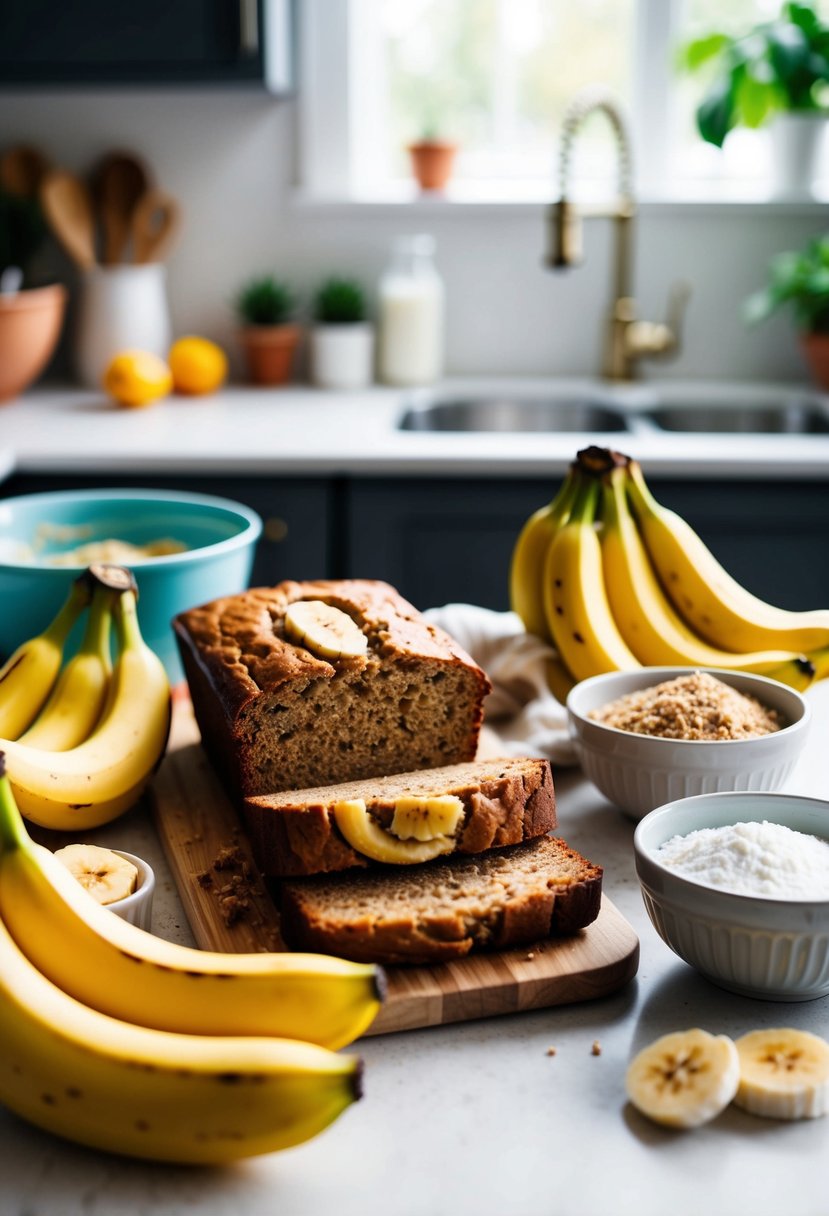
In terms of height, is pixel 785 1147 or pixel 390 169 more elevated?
pixel 390 169

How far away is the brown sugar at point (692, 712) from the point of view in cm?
116

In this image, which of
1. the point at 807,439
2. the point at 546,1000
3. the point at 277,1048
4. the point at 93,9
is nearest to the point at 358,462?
the point at 807,439

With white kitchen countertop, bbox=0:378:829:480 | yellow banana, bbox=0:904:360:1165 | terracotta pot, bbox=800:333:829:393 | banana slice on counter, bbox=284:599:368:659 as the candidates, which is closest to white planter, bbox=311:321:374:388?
white kitchen countertop, bbox=0:378:829:480

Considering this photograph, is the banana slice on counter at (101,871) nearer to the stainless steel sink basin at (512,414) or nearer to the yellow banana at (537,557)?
the yellow banana at (537,557)

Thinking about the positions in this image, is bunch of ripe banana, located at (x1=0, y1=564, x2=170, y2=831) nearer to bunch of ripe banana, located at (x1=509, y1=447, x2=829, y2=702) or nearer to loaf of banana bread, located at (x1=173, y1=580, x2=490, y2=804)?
loaf of banana bread, located at (x1=173, y1=580, x2=490, y2=804)

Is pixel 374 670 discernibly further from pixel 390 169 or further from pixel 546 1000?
pixel 390 169

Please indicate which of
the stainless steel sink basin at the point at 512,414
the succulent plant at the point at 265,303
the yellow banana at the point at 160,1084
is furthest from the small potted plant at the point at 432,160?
the yellow banana at the point at 160,1084

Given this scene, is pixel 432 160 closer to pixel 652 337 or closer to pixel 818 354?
pixel 652 337

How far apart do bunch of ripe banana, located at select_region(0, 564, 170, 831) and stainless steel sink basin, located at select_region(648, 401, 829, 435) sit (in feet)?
6.80

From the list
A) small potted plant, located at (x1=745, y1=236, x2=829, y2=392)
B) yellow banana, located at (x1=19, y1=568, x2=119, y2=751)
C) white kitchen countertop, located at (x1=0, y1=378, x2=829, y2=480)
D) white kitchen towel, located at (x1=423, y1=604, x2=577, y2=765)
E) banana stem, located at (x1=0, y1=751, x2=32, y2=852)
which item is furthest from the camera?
small potted plant, located at (x1=745, y1=236, x2=829, y2=392)

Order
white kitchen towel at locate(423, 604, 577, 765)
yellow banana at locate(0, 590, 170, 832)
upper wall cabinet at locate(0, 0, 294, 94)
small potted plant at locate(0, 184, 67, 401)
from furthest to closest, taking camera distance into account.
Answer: small potted plant at locate(0, 184, 67, 401), upper wall cabinet at locate(0, 0, 294, 94), white kitchen towel at locate(423, 604, 577, 765), yellow banana at locate(0, 590, 170, 832)

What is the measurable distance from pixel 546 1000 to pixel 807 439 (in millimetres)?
2010

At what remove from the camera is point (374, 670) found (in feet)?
3.85

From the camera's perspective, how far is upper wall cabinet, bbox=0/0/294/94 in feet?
9.11
